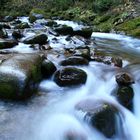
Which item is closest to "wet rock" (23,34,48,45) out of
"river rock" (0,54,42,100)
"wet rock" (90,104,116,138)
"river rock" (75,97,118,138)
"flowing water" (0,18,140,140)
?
"flowing water" (0,18,140,140)

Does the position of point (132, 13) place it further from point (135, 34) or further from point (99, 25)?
point (135, 34)

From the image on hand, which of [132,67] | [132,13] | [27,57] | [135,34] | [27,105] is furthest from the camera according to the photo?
[132,13]

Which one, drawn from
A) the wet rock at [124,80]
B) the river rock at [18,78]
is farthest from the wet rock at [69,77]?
the wet rock at [124,80]

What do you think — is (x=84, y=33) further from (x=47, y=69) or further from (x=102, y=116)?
(x=102, y=116)

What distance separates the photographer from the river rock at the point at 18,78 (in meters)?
6.32

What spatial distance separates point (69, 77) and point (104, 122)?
1781 mm

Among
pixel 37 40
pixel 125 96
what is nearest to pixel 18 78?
pixel 125 96

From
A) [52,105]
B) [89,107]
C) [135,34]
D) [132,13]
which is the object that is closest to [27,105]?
[52,105]

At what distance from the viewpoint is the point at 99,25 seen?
61.8 feet

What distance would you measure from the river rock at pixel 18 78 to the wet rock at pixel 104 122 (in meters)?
1.49

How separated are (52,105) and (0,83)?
1.12 metres

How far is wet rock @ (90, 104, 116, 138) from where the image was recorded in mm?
5848

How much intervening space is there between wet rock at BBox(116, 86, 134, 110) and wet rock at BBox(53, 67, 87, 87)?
3.23 ft

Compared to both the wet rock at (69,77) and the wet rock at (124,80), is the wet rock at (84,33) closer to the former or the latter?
the wet rock at (69,77)
